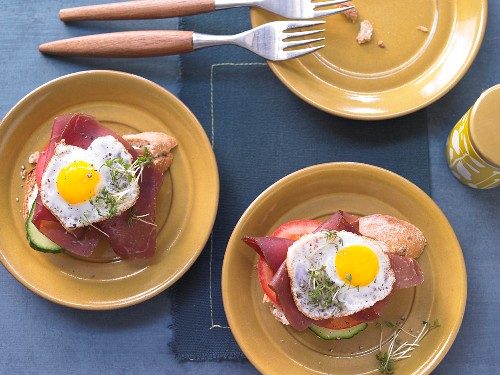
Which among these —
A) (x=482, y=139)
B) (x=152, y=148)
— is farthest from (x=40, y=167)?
(x=482, y=139)

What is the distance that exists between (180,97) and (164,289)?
2.83ft

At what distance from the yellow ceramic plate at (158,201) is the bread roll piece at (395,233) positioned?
0.65m

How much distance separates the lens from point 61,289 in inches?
96.6

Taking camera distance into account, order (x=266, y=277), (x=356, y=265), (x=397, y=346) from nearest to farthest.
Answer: (x=356, y=265), (x=266, y=277), (x=397, y=346)

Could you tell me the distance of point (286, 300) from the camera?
7.19ft

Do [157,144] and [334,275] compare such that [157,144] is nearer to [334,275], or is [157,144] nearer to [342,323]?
[334,275]

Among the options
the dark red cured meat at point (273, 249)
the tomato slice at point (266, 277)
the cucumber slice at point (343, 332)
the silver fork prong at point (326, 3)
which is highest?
the silver fork prong at point (326, 3)

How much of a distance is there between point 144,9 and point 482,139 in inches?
59.7

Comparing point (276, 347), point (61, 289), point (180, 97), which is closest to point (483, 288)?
point (276, 347)

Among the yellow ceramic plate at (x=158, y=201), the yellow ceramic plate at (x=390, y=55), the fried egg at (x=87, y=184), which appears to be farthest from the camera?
the yellow ceramic plate at (x=390, y=55)

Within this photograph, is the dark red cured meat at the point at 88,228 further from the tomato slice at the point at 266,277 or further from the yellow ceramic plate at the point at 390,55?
the yellow ceramic plate at the point at 390,55

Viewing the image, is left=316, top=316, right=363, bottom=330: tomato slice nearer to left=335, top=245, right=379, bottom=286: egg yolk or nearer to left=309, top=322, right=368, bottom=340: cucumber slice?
left=309, top=322, right=368, bottom=340: cucumber slice

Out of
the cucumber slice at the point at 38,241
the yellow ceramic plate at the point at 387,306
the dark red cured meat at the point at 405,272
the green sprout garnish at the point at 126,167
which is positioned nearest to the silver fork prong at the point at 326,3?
the yellow ceramic plate at the point at 387,306

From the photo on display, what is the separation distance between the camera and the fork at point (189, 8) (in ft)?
8.22
